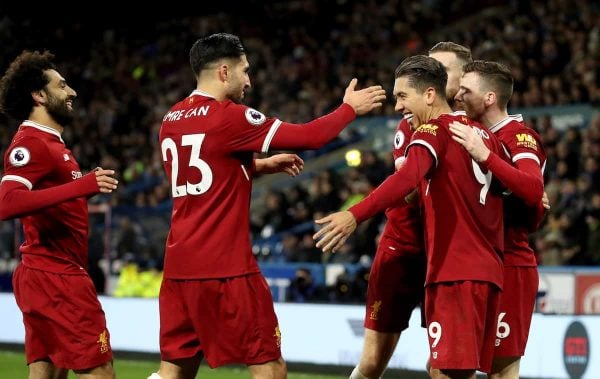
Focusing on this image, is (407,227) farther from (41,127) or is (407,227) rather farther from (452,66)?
(41,127)

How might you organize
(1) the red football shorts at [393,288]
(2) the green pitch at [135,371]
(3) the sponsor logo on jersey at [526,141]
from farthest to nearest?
(2) the green pitch at [135,371] → (1) the red football shorts at [393,288] → (3) the sponsor logo on jersey at [526,141]

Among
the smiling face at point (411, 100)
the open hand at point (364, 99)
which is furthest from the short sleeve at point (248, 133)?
the smiling face at point (411, 100)

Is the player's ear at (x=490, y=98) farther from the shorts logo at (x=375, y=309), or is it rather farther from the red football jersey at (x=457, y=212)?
the shorts logo at (x=375, y=309)

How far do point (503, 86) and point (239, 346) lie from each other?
81.4 inches

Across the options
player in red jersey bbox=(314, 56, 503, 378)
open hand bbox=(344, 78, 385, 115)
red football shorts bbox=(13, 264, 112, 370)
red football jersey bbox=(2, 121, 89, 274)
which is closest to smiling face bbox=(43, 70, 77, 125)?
red football jersey bbox=(2, 121, 89, 274)

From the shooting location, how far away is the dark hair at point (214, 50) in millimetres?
5484

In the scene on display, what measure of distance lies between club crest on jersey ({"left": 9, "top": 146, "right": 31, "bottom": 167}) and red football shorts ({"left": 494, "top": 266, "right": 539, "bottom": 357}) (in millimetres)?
2702

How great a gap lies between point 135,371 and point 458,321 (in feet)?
20.0


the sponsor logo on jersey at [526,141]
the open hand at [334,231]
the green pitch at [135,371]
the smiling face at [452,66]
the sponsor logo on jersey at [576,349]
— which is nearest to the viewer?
the open hand at [334,231]

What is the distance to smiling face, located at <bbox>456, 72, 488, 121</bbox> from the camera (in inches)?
234

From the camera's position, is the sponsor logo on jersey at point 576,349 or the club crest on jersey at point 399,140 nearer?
the club crest on jersey at point 399,140

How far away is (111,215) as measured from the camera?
50.1ft

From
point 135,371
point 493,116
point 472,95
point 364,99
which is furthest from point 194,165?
point 135,371

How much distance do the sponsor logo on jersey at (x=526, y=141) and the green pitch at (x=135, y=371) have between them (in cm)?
505
